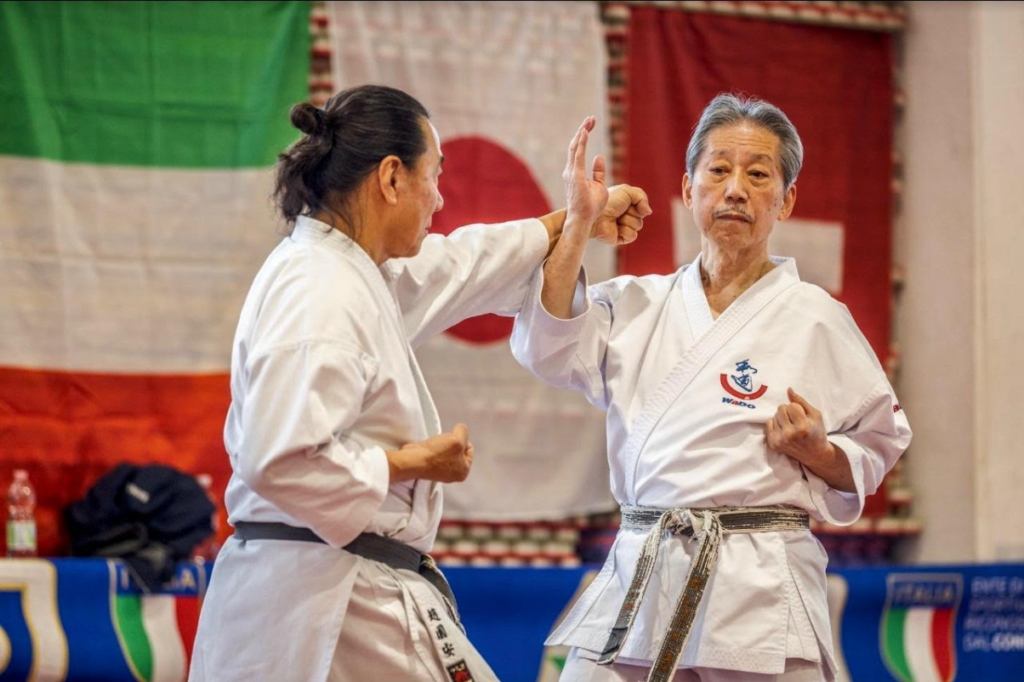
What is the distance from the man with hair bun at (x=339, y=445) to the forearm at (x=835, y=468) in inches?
29.0

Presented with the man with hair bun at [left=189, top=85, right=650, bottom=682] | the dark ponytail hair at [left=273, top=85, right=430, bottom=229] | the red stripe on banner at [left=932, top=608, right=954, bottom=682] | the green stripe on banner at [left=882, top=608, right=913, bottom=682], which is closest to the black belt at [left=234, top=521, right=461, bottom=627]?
the man with hair bun at [left=189, top=85, right=650, bottom=682]

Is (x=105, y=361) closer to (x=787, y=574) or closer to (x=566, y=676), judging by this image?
(x=566, y=676)

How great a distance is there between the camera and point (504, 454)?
5.00 m

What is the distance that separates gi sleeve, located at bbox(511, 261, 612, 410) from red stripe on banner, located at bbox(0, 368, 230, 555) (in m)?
2.32

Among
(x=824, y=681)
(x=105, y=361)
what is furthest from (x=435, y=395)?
(x=824, y=681)

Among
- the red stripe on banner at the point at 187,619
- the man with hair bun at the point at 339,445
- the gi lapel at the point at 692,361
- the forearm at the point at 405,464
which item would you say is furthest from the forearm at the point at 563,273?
the red stripe on banner at the point at 187,619

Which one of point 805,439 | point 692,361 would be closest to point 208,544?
point 692,361

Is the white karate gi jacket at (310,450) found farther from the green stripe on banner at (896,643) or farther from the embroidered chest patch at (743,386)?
the green stripe on banner at (896,643)

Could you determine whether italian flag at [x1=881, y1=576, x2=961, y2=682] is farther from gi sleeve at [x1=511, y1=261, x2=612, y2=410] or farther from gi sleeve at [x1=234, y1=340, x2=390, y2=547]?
gi sleeve at [x1=234, y1=340, x2=390, y2=547]

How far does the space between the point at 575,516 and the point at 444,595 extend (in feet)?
9.39

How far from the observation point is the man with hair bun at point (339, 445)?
76.7 inches

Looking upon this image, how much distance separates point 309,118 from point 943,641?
133 inches

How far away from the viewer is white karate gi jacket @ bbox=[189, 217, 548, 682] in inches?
76.3

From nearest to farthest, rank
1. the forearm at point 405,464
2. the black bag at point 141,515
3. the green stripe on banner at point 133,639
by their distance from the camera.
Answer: the forearm at point 405,464, the green stripe on banner at point 133,639, the black bag at point 141,515
